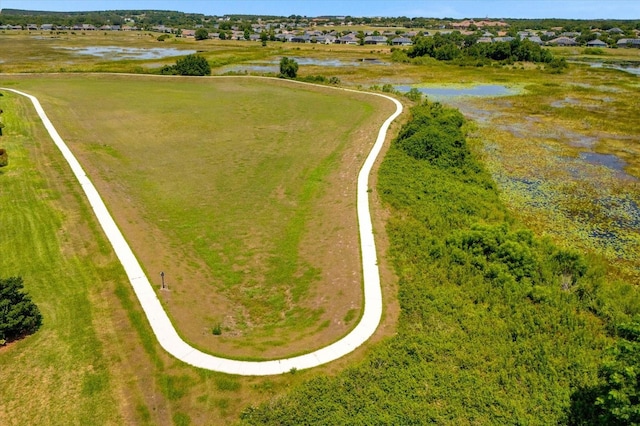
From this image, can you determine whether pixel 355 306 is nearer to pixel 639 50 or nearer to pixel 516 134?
pixel 516 134

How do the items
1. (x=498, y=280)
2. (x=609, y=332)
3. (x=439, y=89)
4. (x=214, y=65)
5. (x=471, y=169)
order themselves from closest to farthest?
(x=609, y=332) → (x=498, y=280) → (x=471, y=169) → (x=439, y=89) → (x=214, y=65)

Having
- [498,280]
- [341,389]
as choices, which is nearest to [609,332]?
[498,280]

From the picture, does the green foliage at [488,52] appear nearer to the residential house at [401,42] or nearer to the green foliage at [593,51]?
the green foliage at [593,51]

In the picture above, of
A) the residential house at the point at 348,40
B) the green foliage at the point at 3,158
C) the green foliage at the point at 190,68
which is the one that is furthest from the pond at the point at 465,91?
the residential house at the point at 348,40

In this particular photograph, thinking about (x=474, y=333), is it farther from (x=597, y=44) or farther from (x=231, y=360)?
(x=597, y=44)

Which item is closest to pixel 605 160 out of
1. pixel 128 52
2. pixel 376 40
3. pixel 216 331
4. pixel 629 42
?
pixel 216 331

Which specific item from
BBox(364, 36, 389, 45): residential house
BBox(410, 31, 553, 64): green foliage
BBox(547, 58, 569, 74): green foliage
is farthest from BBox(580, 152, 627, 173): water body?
BBox(364, 36, 389, 45): residential house

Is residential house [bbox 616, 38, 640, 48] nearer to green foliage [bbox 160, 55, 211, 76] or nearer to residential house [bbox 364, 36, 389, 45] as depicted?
residential house [bbox 364, 36, 389, 45]
